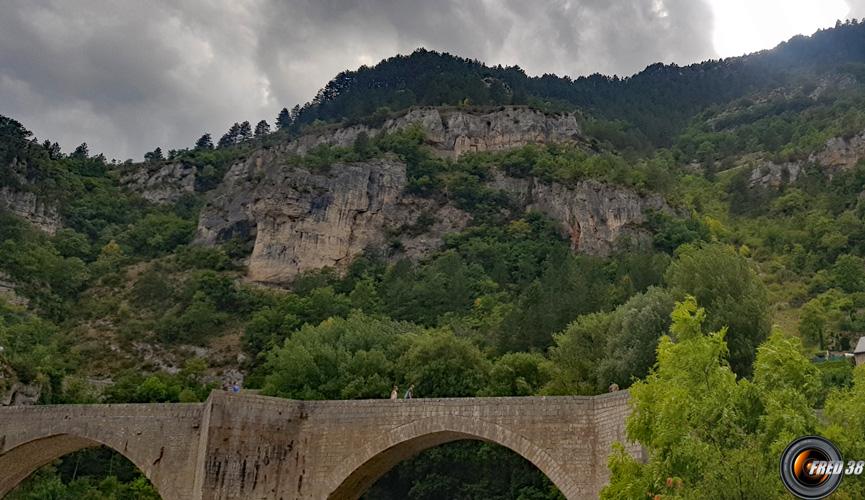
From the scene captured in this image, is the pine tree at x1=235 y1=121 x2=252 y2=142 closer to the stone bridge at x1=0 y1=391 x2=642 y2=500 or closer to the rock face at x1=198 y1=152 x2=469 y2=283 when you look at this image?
the rock face at x1=198 y1=152 x2=469 y2=283

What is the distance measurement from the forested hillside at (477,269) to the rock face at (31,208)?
0.27 m

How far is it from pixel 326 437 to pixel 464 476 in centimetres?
1636

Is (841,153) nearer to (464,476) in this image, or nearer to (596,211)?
(596,211)

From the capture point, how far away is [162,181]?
366ft

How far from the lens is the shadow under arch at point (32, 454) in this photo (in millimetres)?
29797

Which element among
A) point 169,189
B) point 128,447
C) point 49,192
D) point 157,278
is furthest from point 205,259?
point 128,447

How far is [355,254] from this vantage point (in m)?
82.9

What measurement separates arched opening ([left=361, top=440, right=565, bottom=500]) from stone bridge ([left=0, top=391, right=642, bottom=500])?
1111 cm

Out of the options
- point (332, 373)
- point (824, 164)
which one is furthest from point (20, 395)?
point (824, 164)

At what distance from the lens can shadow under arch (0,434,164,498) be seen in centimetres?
2980

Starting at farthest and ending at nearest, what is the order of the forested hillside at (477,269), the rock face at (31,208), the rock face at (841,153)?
the rock face at (841,153), the rock face at (31,208), the forested hillside at (477,269)

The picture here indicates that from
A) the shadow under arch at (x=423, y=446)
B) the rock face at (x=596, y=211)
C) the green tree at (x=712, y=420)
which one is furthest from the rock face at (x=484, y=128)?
the green tree at (x=712, y=420)

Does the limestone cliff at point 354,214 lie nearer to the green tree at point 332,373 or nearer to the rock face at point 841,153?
the rock face at point 841,153

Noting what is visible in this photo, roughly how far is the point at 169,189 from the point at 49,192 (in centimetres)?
1995
